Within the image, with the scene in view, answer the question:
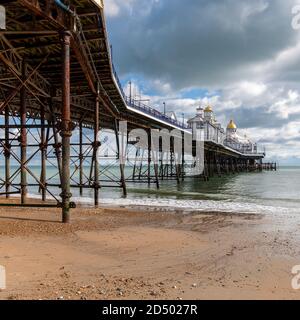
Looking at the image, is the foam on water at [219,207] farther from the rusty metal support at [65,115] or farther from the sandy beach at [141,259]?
the rusty metal support at [65,115]

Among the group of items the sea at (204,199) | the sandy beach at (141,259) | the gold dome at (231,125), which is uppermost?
the gold dome at (231,125)

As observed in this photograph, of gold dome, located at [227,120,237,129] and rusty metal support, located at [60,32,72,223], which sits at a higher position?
gold dome, located at [227,120,237,129]

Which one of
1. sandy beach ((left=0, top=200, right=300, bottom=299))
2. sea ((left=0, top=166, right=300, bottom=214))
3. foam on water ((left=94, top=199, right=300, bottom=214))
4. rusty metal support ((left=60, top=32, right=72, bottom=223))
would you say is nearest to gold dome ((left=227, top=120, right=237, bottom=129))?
sea ((left=0, top=166, right=300, bottom=214))

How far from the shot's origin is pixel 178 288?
18.2 ft

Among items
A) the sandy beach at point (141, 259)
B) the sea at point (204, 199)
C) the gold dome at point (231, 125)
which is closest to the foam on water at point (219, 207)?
the sea at point (204, 199)

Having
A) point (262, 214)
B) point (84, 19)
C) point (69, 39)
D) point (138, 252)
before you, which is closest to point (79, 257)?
point (138, 252)

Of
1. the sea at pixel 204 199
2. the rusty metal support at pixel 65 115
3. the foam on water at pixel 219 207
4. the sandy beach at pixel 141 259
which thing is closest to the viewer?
the sandy beach at pixel 141 259

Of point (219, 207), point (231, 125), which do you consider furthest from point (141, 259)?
point (231, 125)

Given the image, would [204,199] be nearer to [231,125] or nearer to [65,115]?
[65,115]

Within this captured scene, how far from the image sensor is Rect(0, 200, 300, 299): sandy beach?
5398mm

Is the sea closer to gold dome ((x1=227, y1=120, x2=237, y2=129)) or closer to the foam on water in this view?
the foam on water

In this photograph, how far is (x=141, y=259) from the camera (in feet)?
23.8

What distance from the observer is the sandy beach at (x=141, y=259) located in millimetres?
5398
